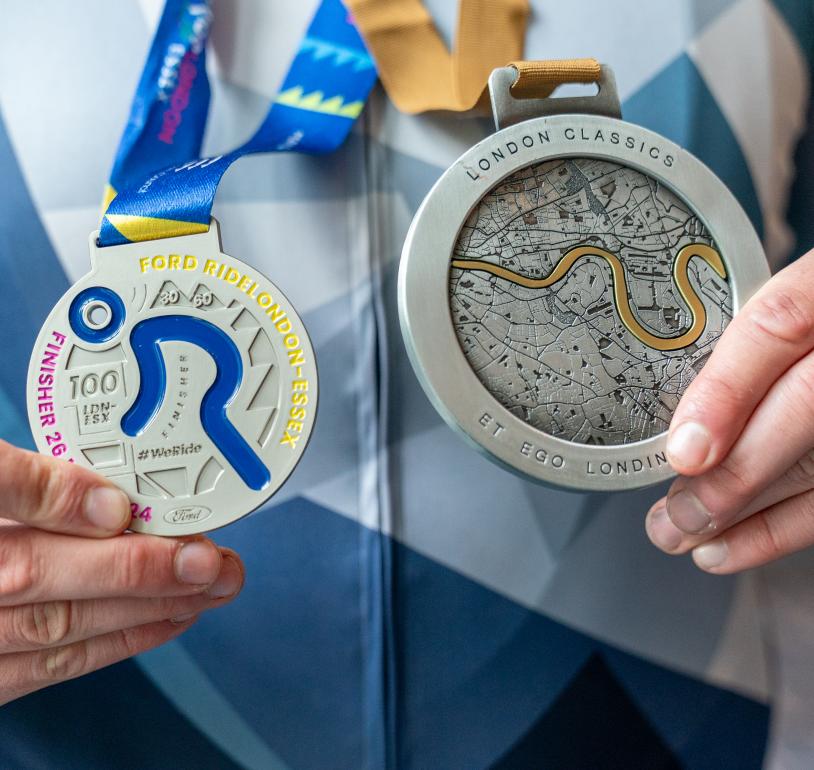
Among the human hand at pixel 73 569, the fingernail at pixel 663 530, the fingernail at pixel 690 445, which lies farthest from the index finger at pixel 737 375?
the human hand at pixel 73 569

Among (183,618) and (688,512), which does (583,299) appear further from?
(183,618)

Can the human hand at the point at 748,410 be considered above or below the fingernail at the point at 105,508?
above

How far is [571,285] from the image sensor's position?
0.83 meters

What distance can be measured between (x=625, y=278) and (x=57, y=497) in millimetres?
594

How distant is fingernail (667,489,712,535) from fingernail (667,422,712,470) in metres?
0.07

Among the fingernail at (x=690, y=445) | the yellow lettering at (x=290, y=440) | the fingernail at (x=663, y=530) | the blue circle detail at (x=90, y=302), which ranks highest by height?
the blue circle detail at (x=90, y=302)

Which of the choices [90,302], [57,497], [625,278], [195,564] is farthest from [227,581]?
[625,278]

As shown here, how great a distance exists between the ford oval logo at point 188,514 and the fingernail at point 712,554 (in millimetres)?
544

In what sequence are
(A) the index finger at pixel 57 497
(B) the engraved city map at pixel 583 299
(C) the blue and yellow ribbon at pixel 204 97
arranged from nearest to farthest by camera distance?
(A) the index finger at pixel 57 497 → (B) the engraved city map at pixel 583 299 → (C) the blue and yellow ribbon at pixel 204 97

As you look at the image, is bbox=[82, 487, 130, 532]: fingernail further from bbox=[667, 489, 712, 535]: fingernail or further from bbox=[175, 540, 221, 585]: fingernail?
bbox=[667, 489, 712, 535]: fingernail

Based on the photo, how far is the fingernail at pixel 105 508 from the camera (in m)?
0.73

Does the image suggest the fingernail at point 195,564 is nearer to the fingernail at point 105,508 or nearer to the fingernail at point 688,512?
the fingernail at point 105,508

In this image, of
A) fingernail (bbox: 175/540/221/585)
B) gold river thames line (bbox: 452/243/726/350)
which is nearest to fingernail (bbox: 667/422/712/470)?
gold river thames line (bbox: 452/243/726/350)

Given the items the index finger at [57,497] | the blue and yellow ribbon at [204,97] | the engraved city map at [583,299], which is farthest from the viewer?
the blue and yellow ribbon at [204,97]
